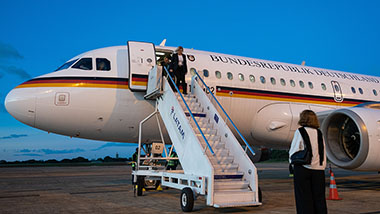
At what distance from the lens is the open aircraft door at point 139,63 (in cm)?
976

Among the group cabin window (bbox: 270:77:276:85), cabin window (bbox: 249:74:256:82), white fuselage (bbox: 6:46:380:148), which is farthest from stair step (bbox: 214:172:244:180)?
cabin window (bbox: 270:77:276:85)

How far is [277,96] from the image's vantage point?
11648 millimetres

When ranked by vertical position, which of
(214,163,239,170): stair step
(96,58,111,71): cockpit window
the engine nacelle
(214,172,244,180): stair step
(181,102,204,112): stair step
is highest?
(96,58,111,71): cockpit window

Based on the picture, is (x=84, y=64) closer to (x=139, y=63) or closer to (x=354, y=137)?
(x=139, y=63)

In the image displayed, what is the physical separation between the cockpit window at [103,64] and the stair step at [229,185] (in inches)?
207

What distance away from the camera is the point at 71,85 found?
9.62 meters

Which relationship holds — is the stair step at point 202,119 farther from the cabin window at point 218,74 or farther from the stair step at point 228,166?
the cabin window at point 218,74

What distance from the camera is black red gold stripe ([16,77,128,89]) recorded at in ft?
31.4

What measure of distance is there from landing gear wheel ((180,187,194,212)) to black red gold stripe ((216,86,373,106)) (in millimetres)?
4506

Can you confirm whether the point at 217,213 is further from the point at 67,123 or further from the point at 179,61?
the point at 67,123

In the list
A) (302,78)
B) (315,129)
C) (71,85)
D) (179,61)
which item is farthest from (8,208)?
(302,78)

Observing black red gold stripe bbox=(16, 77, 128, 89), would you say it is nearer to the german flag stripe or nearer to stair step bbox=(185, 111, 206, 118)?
the german flag stripe

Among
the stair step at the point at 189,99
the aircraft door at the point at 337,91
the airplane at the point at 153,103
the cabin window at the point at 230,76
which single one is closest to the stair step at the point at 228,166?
the stair step at the point at 189,99

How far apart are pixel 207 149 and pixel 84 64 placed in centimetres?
488
